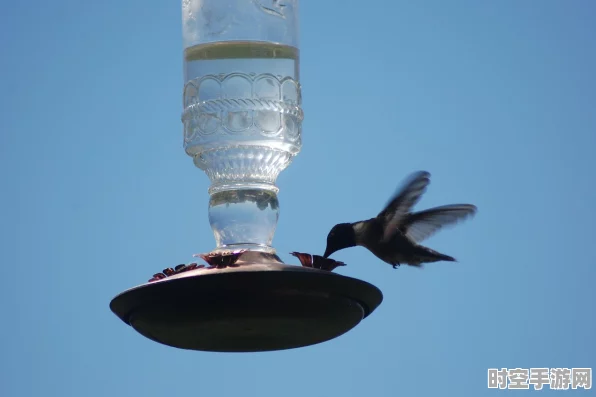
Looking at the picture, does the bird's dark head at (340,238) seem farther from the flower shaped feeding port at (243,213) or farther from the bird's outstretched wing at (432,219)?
the bird's outstretched wing at (432,219)

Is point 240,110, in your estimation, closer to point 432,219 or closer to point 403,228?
point 403,228

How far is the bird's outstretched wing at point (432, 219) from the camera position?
281 inches

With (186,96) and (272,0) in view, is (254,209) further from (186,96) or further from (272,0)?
(272,0)

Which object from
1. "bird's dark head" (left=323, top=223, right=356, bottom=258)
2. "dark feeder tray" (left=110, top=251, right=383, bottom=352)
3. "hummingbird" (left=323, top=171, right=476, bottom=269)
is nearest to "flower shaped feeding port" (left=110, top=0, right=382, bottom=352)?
"dark feeder tray" (left=110, top=251, right=383, bottom=352)

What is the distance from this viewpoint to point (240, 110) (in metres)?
6.43

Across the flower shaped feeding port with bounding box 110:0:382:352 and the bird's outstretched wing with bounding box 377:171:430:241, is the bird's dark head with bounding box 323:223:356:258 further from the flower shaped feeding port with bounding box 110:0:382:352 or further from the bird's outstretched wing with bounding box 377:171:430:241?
the bird's outstretched wing with bounding box 377:171:430:241

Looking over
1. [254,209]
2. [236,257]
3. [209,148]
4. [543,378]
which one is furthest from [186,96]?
[543,378]

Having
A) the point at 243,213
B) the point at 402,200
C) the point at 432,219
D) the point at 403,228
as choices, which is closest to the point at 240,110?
the point at 243,213

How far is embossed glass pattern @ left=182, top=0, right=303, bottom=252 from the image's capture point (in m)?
6.35

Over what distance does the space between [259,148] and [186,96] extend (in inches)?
22.7

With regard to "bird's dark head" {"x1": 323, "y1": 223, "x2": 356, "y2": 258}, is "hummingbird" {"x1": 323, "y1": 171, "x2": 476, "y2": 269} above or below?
above

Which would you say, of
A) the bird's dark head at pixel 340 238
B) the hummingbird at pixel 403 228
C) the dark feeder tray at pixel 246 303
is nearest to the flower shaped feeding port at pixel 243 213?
the dark feeder tray at pixel 246 303

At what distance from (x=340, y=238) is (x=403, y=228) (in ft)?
3.20

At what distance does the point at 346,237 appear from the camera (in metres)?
6.28
